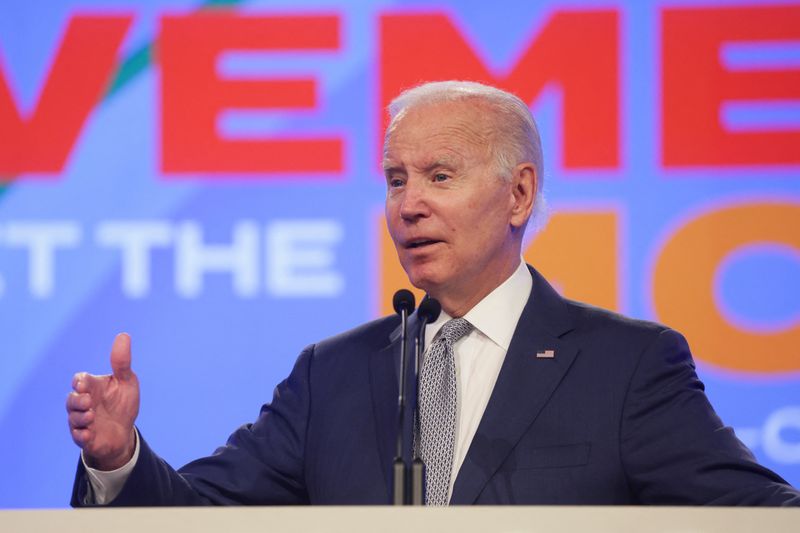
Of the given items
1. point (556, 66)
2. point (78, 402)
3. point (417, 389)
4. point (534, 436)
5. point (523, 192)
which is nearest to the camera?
point (78, 402)

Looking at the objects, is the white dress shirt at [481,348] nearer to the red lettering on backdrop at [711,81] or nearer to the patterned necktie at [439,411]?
the patterned necktie at [439,411]

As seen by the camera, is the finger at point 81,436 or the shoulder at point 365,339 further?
the shoulder at point 365,339

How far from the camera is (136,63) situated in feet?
12.5

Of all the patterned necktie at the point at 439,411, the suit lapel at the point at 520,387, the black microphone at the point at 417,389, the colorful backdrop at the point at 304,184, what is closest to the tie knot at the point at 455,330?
the patterned necktie at the point at 439,411

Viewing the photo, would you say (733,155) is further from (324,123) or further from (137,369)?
(137,369)

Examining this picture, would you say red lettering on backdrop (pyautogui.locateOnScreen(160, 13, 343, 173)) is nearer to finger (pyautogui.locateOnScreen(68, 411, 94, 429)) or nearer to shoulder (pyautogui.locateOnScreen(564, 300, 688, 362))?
shoulder (pyautogui.locateOnScreen(564, 300, 688, 362))

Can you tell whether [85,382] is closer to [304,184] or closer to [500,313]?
[500,313]

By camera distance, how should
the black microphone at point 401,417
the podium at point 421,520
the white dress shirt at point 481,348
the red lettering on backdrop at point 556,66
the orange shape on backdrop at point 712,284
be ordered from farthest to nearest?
the red lettering on backdrop at point 556,66 → the orange shape on backdrop at point 712,284 → the white dress shirt at point 481,348 → the black microphone at point 401,417 → the podium at point 421,520

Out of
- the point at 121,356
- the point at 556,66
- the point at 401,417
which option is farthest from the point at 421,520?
the point at 556,66

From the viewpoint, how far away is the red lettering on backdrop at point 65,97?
12.4ft

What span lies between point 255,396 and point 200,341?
0.88ft

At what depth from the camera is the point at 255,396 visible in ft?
12.1

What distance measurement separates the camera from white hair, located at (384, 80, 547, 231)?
2.50 m

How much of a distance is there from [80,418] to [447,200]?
94 centimetres
